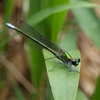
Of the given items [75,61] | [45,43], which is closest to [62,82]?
[75,61]

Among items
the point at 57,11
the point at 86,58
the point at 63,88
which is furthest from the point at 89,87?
the point at 63,88

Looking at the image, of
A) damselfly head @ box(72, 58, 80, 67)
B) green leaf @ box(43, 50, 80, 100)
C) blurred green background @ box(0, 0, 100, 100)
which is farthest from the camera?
blurred green background @ box(0, 0, 100, 100)

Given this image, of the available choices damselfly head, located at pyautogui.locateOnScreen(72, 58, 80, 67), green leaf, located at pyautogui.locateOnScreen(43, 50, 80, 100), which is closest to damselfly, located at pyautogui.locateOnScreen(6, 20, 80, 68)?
damselfly head, located at pyautogui.locateOnScreen(72, 58, 80, 67)

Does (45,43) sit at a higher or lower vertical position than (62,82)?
higher

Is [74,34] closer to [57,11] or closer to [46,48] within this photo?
[57,11]

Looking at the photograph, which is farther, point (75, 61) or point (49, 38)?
point (49, 38)

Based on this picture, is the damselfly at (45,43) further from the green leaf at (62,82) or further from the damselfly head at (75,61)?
the green leaf at (62,82)

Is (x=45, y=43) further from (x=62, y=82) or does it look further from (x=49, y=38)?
(x=62, y=82)

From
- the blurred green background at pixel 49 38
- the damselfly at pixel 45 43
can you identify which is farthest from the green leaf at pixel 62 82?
the damselfly at pixel 45 43

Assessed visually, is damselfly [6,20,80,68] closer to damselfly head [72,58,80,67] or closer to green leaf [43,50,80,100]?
damselfly head [72,58,80,67]
